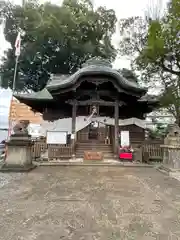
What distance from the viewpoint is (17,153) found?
9656mm

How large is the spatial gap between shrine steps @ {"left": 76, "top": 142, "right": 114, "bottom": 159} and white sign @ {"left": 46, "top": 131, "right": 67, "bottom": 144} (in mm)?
1492

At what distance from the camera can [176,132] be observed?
1011cm

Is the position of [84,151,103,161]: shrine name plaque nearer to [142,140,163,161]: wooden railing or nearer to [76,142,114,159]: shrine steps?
[76,142,114,159]: shrine steps

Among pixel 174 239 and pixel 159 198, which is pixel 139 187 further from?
pixel 174 239

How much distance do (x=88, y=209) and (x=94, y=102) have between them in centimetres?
1027

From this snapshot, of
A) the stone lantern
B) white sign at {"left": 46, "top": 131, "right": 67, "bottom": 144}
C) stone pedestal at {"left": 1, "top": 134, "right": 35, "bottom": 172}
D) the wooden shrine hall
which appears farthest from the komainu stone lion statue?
the wooden shrine hall

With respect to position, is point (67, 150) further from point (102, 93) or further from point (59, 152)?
point (102, 93)

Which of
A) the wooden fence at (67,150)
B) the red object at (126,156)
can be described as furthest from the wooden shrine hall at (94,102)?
the red object at (126,156)

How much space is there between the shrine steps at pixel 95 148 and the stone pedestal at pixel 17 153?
4.89 meters

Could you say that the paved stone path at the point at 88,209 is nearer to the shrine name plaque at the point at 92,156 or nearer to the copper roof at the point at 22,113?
the shrine name plaque at the point at 92,156

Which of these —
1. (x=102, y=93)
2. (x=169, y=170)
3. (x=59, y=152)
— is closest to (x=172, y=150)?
(x=169, y=170)

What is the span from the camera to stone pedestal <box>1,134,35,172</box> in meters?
9.59

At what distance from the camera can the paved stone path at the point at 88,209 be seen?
11.7 ft

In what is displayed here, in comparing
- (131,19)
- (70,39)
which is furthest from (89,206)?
(70,39)
